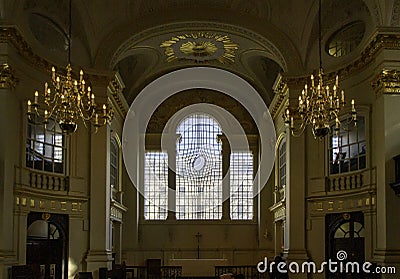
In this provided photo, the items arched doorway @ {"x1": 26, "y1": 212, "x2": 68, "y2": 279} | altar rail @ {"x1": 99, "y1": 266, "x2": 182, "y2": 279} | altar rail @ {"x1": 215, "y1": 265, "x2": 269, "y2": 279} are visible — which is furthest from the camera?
altar rail @ {"x1": 215, "y1": 265, "x2": 269, "y2": 279}

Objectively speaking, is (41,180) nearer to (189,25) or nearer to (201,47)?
(189,25)

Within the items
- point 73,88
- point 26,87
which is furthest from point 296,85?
point 73,88

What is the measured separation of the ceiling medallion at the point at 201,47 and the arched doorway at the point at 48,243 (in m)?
7.58

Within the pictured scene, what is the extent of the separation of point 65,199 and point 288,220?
22.1 feet

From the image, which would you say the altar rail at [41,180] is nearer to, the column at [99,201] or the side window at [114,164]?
the column at [99,201]

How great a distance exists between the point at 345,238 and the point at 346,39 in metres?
5.82

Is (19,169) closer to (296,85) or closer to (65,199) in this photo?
(65,199)

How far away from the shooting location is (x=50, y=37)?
20.2 meters

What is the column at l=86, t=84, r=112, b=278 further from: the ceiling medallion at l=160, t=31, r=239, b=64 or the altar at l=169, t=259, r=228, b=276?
the ceiling medallion at l=160, t=31, r=239, b=64

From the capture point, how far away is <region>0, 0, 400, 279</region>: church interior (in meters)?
17.1

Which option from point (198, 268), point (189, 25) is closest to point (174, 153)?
point (198, 268)

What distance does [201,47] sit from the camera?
994 inches

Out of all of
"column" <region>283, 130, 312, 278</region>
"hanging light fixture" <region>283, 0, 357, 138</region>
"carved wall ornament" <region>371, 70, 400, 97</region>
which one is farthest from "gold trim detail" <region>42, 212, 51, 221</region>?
"carved wall ornament" <region>371, 70, 400, 97</region>

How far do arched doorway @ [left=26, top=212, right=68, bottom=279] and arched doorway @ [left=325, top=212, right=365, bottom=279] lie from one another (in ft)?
25.1
